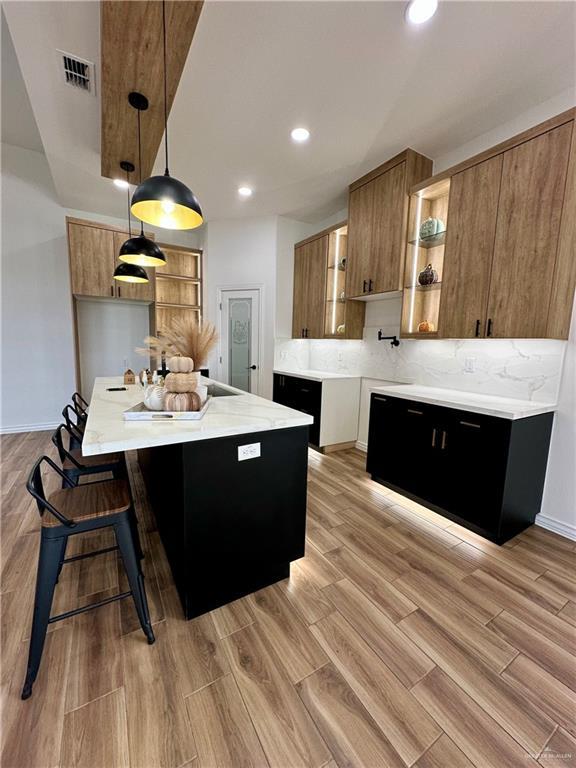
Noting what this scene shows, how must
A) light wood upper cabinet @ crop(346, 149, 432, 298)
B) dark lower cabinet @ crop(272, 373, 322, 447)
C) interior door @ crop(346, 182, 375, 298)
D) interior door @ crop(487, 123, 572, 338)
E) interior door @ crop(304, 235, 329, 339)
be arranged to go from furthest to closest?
interior door @ crop(304, 235, 329, 339)
dark lower cabinet @ crop(272, 373, 322, 447)
interior door @ crop(346, 182, 375, 298)
light wood upper cabinet @ crop(346, 149, 432, 298)
interior door @ crop(487, 123, 572, 338)

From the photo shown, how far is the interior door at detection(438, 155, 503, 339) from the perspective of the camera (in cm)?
233

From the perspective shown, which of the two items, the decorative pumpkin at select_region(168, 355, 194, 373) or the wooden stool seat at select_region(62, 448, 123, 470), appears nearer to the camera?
the decorative pumpkin at select_region(168, 355, 194, 373)

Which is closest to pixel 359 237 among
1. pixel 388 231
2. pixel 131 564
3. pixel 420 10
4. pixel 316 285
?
pixel 388 231

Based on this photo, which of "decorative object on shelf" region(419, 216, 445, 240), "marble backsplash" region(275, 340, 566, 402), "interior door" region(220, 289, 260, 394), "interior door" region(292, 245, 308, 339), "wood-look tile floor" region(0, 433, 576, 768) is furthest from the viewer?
"interior door" region(220, 289, 260, 394)

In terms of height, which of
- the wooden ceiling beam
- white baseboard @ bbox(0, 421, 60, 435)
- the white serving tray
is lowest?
white baseboard @ bbox(0, 421, 60, 435)

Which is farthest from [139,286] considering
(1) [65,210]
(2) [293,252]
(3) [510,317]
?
(3) [510,317]

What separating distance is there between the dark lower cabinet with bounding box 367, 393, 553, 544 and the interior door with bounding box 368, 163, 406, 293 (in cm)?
121

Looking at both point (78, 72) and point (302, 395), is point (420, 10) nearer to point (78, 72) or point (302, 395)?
point (78, 72)

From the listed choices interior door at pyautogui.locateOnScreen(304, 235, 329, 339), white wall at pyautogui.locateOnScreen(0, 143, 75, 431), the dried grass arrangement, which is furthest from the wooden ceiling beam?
white wall at pyautogui.locateOnScreen(0, 143, 75, 431)

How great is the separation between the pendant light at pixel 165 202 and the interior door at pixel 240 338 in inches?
105

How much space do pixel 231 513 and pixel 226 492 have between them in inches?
4.7

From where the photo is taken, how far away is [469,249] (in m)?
2.47

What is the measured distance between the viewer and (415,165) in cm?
292

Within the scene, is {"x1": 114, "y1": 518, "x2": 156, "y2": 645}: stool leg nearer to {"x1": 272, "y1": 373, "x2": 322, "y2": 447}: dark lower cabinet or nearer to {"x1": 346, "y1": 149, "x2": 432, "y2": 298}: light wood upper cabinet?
{"x1": 272, "y1": 373, "x2": 322, "y2": 447}: dark lower cabinet
